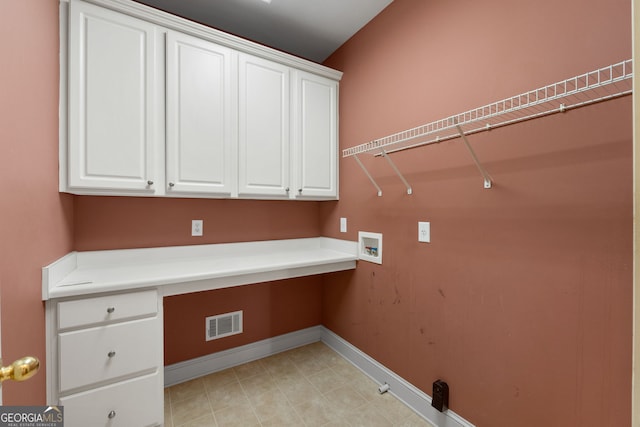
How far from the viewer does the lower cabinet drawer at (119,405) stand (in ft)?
4.20

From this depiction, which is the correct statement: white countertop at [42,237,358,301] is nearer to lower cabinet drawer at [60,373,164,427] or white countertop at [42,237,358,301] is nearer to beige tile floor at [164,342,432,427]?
lower cabinet drawer at [60,373,164,427]

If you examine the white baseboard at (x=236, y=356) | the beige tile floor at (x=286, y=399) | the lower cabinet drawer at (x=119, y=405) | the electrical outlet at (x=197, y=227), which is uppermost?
the electrical outlet at (x=197, y=227)

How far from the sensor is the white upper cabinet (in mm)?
1475

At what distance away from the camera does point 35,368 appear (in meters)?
0.61

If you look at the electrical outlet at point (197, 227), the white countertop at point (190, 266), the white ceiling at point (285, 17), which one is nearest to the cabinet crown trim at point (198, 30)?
the white ceiling at point (285, 17)

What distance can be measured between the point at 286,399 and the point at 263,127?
6.08 ft

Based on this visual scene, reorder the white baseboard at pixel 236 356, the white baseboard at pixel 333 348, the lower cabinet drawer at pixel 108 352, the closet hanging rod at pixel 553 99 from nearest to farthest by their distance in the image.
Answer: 1. the closet hanging rod at pixel 553 99
2. the lower cabinet drawer at pixel 108 352
3. the white baseboard at pixel 333 348
4. the white baseboard at pixel 236 356

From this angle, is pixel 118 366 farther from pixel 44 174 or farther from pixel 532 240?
pixel 532 240

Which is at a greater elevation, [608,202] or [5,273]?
[608,202]

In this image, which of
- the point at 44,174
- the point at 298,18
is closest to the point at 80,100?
the point at 44,174

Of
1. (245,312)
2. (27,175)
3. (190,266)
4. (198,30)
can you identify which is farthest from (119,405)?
(198,30)

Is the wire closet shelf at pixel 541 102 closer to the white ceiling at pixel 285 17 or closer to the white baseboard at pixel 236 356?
the white ceiling at pixel 285 17

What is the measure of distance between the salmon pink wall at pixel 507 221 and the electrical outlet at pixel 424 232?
3cm

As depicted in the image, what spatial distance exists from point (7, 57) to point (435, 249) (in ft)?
6.51
